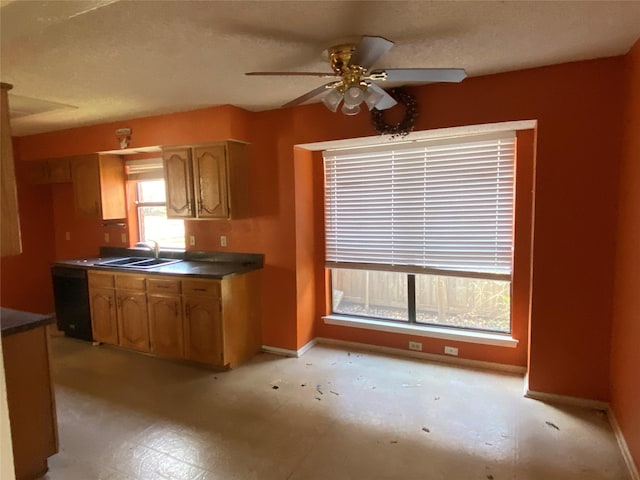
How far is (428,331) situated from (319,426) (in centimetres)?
150

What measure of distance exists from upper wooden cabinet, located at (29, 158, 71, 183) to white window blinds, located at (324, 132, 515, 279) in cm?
323

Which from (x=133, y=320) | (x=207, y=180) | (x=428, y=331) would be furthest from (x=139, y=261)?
(x=428, y=331)

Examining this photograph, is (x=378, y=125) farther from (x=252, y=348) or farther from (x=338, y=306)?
(x=252, y=348)

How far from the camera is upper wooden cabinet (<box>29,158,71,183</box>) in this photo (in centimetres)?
456

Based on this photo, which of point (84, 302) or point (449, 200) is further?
point (84, 302)

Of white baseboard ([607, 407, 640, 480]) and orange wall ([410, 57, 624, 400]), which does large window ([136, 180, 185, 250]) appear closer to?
orange wall ([410, 57, 624, 400])

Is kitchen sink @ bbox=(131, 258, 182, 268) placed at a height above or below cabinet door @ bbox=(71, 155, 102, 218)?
below

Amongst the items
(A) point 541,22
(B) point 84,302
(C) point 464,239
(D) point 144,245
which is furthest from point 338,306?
(A) point 541,22

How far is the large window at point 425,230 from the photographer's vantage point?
320cm

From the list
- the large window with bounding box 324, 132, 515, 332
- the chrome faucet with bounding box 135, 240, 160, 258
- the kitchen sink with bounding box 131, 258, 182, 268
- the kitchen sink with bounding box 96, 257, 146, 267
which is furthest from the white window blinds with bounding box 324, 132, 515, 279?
the kitchen sink with bounding box 96, 257, 146, 267

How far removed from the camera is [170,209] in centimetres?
386

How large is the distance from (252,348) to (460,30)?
314 centimetres

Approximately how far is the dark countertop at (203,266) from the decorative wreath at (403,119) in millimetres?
1752

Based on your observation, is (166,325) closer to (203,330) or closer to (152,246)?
(203,330)
